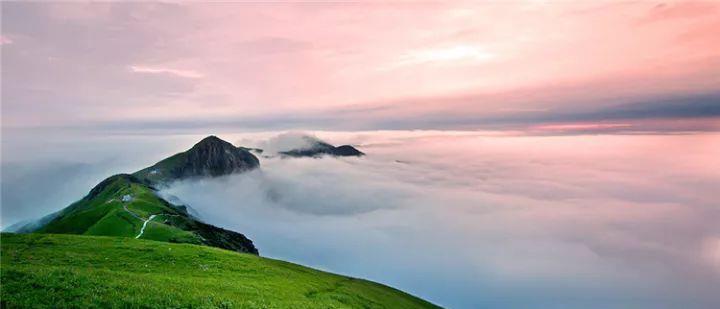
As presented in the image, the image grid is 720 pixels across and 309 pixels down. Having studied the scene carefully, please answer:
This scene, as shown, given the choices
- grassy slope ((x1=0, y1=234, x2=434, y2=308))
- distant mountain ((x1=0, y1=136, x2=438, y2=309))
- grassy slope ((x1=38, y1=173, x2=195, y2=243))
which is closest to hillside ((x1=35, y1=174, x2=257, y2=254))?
grassy slope ((x1=38, y1=173, x2=195, y2=243))

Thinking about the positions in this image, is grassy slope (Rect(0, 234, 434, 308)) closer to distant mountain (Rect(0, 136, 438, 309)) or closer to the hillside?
distant mountain (Rect(0, 136, 438, 309))

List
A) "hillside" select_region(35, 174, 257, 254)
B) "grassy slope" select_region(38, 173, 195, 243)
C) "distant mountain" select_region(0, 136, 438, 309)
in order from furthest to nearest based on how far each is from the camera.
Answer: "hillside" select_region(35, 174, 257, 254)
"grassy slope" select_region(38, 173, 195, 243)
"distant mountain" select_region(0, 136, 438, 309)

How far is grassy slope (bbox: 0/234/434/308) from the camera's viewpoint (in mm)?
20422

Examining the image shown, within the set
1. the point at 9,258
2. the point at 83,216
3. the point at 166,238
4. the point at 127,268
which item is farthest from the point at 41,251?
the point at 83,216

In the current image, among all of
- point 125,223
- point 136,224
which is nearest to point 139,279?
point 136,224

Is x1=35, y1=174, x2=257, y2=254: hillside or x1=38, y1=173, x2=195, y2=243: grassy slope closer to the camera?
x1=38, y1=173, x2=195, y2=243: grassy slope

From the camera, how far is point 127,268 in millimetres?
35594

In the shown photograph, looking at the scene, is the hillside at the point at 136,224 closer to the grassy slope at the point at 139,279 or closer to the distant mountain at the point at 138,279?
the distant mountain at the point at 138,279

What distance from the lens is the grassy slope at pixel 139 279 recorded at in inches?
804

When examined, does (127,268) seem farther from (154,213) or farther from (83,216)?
(83,216)

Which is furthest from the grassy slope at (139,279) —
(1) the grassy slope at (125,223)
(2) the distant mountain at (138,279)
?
(1) the grassy slope at (125,223)

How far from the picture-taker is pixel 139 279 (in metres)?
27.0

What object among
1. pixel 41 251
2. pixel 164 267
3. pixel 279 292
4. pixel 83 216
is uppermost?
pixel 41 251

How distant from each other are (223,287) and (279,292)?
6.60 meters
